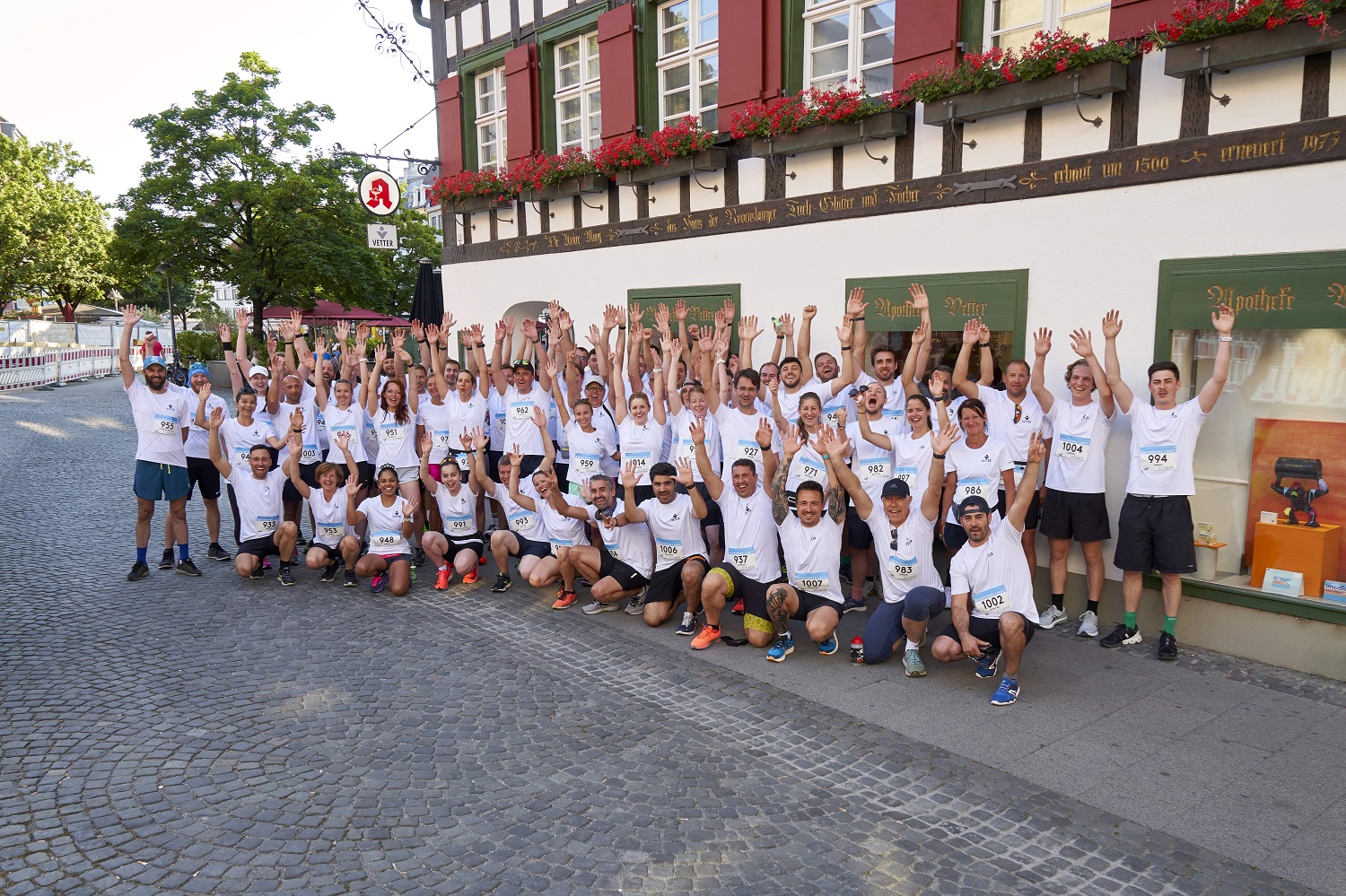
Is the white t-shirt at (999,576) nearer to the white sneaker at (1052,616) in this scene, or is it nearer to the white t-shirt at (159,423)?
the white sneaker at (1052,616)

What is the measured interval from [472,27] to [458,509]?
878cm

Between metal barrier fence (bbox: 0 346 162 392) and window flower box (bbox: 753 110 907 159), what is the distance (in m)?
31.0

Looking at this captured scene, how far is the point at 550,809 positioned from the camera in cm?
446

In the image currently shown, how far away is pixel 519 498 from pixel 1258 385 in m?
5.94

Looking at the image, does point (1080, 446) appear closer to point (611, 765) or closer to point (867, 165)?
point (867, 165)

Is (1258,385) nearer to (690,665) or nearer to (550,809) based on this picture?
(690,665)

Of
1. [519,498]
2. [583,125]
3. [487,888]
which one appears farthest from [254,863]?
[583,125]

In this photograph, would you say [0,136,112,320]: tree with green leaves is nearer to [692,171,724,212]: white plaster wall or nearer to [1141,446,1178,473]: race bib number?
[692,171,724,212]: white plaster wall

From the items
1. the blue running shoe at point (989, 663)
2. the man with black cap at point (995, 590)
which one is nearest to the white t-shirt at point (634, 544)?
the man with black cap at point (995, 590)

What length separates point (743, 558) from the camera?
22.9ft

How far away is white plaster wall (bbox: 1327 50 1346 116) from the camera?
19.3ft

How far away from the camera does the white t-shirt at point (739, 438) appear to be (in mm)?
7715

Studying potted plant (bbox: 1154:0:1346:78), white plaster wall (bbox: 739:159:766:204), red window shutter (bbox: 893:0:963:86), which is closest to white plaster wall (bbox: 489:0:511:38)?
white plaster wall (bbox: 739:159:766:204)

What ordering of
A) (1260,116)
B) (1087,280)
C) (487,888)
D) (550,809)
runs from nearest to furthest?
(487,888)
(550,809)
(1260,116)
(1087,280)
